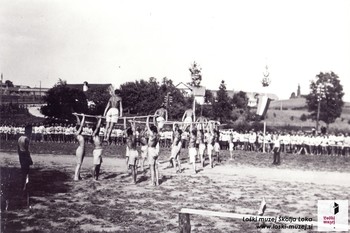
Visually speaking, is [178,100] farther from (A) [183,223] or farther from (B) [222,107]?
(A) [183,223]

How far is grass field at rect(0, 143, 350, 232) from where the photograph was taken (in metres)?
9.02

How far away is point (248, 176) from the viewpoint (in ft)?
56.3

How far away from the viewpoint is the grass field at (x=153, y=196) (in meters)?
9.02

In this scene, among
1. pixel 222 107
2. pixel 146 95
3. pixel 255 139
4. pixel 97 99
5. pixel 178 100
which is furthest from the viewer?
pixel 146 95

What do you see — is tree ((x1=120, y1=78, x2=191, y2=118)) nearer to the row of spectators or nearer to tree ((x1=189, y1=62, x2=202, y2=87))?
tree ((x1=189, y1=62, x2=202, y2=87))

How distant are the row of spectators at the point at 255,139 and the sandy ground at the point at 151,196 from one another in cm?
1035

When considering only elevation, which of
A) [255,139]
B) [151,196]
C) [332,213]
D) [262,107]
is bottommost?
[332,213]

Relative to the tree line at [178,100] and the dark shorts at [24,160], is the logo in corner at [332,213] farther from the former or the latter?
the tree line at [178,100]

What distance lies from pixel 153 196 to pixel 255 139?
21170mm

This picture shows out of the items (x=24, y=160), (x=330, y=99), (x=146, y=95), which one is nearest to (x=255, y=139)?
(x=24, y=160)

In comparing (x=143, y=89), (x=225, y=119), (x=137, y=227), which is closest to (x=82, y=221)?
(x=137, y=227)

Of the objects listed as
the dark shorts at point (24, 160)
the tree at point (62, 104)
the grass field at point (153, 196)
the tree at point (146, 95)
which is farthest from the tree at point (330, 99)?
the dark shorts at point (24, 160)

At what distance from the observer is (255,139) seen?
105 ft

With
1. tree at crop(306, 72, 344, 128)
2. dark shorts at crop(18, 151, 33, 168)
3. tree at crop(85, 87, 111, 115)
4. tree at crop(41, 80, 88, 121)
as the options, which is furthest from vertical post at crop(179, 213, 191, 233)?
tree at crop(306, 72, 344, 128)
